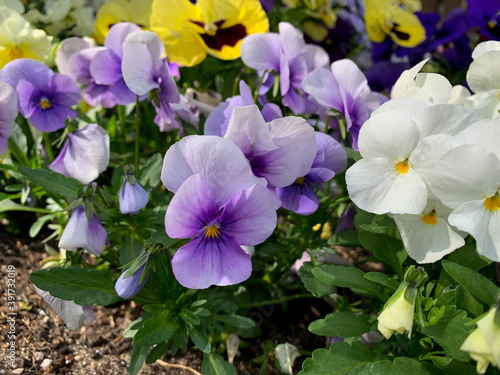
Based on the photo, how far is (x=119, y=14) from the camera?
184 centimetres

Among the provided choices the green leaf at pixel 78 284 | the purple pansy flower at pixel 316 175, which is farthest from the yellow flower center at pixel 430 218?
the green leaf at pixel 78 284

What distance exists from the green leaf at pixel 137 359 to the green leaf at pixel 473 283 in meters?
0.67

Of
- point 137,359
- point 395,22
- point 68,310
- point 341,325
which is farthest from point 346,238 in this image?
point 395,22

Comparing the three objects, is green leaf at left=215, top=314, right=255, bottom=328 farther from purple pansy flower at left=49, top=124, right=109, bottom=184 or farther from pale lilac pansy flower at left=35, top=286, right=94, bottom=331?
purple pansy flower at left=49, top=124, right=109, bottom=184

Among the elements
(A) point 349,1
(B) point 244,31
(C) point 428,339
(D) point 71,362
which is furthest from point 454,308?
(A) point 349,1

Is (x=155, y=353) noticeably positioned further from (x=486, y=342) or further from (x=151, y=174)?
(x=486, y=342)

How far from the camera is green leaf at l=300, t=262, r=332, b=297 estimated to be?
1.21m

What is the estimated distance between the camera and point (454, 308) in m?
1.02

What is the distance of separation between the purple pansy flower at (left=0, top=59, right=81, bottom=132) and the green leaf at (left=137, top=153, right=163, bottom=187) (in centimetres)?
25

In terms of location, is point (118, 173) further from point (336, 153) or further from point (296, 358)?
point (296, 358)

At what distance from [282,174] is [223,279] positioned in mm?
244

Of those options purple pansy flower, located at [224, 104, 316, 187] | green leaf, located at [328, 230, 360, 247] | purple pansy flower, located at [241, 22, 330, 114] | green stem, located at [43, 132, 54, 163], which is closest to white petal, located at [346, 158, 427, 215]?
purple pansy flower, located at [224, 104, 316, 187]

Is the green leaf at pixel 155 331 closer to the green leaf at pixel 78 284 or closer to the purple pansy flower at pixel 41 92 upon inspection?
the green leaf at pixel 78 284

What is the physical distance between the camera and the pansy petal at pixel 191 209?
90cm
